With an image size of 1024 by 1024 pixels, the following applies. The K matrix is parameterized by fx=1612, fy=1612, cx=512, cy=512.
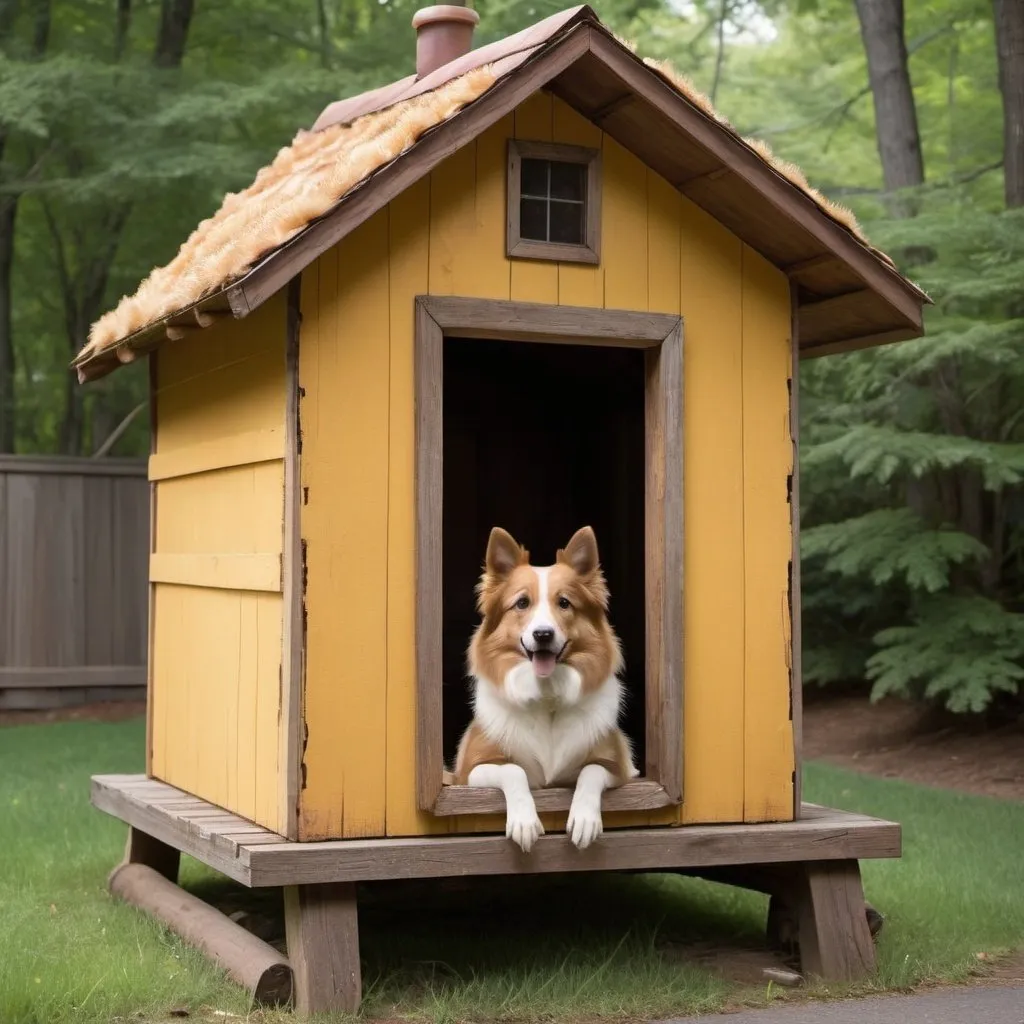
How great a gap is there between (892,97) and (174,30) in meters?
6.50

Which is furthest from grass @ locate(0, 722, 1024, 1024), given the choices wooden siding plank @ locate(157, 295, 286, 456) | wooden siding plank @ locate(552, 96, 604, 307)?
wooden siding plank @ locate(552, 96, 604, 307)

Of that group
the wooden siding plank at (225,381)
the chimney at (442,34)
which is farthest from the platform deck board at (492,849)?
the chimney at (442,34)

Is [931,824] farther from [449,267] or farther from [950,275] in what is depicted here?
[449,267]

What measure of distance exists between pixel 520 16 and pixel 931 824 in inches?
313

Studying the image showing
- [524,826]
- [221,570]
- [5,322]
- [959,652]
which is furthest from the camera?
[5,322]

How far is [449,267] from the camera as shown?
6027 millimetres

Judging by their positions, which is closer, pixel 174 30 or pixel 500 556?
pixel 500 556

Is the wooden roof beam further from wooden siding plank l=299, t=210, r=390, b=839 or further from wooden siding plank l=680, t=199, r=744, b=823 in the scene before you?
wooden siding plank l=299, t=210, r=390, b=839

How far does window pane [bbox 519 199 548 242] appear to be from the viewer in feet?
20.4

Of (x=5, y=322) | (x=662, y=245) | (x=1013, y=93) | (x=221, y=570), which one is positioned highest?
(x=1013, y=93)

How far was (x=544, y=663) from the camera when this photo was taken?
5.71 metres

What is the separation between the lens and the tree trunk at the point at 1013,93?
12.7 metres

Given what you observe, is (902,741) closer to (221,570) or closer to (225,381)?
(221,570)

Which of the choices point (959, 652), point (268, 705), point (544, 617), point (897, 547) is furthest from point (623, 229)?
point (959, 652)
